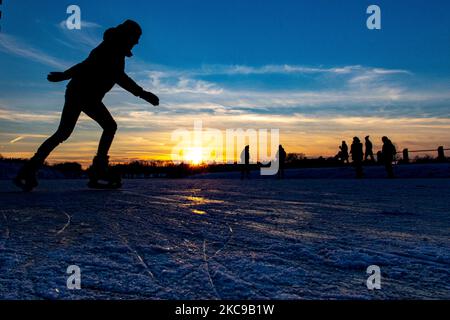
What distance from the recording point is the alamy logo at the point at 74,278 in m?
1.17

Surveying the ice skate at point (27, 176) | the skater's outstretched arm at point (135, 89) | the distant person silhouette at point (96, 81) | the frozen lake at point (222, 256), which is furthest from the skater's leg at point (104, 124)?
the frozen lake at point (222, 256)

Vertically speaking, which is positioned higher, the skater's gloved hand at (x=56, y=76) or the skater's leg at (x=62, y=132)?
the skater's gloved hand at (x=56, y=76)

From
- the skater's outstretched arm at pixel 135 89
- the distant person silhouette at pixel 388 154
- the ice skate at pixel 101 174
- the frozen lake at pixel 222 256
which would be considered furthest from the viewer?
the distant person silhouette at pixel 388 154

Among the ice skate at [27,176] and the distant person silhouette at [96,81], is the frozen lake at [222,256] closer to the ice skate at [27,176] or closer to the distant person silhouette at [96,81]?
the distant person silhouette at [96,81]

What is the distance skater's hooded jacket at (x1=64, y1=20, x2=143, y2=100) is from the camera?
4980mm

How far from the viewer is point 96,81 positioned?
17.0 ft

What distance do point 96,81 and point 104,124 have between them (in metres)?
0.62

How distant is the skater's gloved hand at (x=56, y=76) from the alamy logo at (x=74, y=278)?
4143 millimetres

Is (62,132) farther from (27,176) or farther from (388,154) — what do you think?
(388,154)

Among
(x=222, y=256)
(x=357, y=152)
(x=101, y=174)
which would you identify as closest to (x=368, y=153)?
(x=357, y=152)

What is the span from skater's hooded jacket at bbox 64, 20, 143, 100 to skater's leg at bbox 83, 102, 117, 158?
0.54 ft

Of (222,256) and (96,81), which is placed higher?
(96,81)

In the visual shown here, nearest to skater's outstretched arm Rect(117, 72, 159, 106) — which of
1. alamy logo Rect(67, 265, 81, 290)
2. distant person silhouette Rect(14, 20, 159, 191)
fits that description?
distant person silhouette Rect(14, 20, 159, 191)
